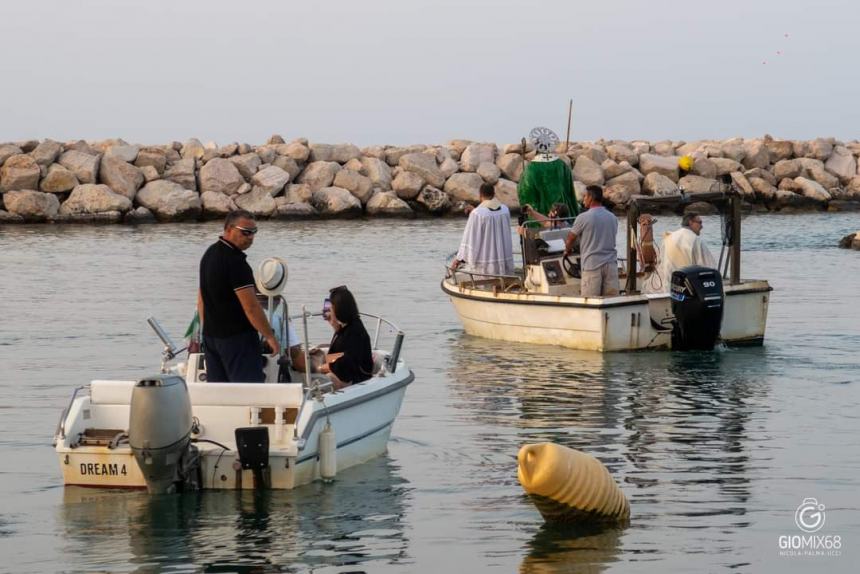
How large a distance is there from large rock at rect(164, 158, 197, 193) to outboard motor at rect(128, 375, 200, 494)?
35845 mm

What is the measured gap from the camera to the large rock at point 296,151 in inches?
1849

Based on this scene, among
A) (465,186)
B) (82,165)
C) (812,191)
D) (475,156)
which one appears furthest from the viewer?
(812,191)

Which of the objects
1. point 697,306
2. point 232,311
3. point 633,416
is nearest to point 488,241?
point 697,306

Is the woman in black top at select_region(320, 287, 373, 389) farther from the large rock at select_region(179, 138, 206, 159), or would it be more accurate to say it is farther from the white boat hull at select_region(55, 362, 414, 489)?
the large rock at select_region(179, 138, 206, 159)

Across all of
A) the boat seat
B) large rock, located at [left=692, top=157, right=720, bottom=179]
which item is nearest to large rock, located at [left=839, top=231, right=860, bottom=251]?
large rock, located at [left=692, top=157, right=720, bottom=179]

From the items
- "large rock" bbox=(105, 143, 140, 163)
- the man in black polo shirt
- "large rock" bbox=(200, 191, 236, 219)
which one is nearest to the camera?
the man in black polo shirt

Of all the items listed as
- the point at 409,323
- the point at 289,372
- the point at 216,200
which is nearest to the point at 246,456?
the point at 289,372

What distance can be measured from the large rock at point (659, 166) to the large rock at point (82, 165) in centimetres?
1715

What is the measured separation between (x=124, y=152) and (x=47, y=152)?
2264 millimetres

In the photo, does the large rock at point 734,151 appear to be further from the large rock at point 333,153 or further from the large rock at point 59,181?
the large rock at point 59,181

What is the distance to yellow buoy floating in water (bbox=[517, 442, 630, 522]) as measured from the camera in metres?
9.22

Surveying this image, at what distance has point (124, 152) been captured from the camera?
4559 centimetres

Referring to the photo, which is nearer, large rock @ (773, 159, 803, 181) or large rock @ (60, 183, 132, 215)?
large rock @ (60, 183, 132, 215)

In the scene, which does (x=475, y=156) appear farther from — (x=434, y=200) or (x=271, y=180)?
(x=271, y=180)
